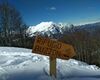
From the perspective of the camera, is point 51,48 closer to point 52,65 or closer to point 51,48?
point 51,48

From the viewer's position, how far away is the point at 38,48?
6258 millimetres

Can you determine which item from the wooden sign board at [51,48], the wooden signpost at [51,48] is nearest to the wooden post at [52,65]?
the wooden signpost at [51,48]

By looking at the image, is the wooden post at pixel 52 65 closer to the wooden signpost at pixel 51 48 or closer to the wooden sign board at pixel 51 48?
the wooden signpost at pixel 51 48

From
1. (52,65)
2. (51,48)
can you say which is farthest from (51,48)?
(52,65)

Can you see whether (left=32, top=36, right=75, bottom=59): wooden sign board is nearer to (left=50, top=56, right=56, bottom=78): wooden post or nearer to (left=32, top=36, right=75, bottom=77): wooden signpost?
(left=32, top=36, right=75, bottom=77): wooden signpost

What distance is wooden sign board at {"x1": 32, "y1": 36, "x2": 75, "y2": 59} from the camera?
6.26 metres

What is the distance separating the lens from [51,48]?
20.8 feet

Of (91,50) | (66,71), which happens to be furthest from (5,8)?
(66,71)

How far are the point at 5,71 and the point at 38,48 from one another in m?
2.06

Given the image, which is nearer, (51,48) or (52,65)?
(51,48)

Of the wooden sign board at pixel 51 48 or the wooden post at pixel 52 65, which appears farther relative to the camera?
the wooden post at pixel 52 65

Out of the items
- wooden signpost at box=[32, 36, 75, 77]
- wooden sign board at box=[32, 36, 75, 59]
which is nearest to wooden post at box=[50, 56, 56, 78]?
wooden signpost at box=[32, 36, 75, 77]

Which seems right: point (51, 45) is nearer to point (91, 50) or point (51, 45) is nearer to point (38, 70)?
point (38, 70)

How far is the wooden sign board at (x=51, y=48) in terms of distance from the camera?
20.5 feet
